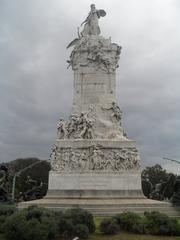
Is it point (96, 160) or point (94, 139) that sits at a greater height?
point (94, 139)

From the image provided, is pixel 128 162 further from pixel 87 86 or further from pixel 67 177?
pixel 87 86

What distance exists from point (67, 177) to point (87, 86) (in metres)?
7.41

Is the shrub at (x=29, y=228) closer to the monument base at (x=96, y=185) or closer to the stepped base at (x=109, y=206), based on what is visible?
the stepped base at (x=109, y=206)

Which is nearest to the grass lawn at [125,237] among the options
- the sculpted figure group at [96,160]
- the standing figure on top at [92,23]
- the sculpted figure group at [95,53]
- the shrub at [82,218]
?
the shrub at [82,218]

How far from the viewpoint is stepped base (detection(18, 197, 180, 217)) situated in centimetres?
2550

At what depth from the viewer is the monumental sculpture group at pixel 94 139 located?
2950cm

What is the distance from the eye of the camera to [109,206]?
85.7 feet

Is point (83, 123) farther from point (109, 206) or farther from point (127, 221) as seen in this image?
→ point (127, 221)

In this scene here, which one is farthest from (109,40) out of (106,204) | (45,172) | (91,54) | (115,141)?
(45,172)

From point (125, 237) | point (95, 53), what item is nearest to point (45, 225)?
point (125, 237)

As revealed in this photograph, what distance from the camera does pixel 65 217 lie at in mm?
16844

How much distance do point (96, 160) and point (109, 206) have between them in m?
4.39

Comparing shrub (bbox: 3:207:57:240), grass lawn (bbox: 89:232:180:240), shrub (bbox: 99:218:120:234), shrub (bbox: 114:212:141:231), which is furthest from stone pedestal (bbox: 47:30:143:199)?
shrub (bbox: 3:207:57:240)

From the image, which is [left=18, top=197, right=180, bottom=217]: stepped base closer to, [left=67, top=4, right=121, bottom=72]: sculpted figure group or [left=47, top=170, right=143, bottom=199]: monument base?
[left=47, top=170, right=143, bottom=199]: monument base
